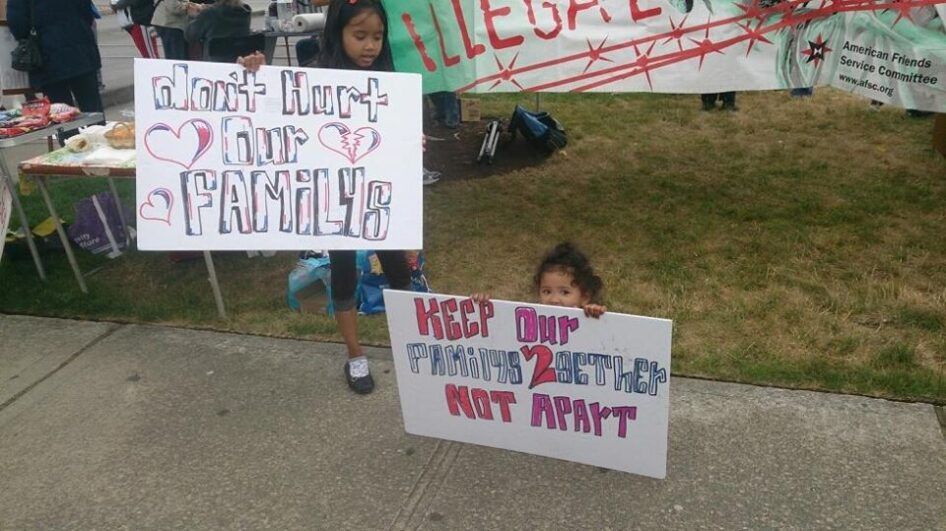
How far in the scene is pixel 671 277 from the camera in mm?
3867

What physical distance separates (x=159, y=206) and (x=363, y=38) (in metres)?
0.99

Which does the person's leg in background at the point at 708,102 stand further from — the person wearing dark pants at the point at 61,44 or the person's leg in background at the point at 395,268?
the person wearing dark pants at the point at 61,44

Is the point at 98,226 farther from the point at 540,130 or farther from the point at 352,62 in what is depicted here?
the point at 540,130

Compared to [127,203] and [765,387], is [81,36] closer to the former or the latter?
[127,203]

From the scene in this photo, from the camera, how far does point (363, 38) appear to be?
2.72 m

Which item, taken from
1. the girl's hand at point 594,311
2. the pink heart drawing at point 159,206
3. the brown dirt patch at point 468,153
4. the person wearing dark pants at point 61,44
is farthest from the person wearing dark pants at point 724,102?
the pink heart drawing at point 159,206

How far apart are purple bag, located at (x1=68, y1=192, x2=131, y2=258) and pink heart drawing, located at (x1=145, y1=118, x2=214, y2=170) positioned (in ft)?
6.64

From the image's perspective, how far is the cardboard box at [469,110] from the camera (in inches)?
276

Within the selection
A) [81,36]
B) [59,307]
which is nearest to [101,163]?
[59,307]

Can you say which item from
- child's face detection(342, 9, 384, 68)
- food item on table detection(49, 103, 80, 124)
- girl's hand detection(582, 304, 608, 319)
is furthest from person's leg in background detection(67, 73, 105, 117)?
girl's hand detection(582, 304, 608, 319)

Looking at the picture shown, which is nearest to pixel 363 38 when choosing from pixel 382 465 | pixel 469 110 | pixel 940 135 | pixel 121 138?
pixel 382 465

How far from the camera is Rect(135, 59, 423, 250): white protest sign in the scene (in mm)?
2650

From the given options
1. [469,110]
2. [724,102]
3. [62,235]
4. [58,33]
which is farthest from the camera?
[724,102]

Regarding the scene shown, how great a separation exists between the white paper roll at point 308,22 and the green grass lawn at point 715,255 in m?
1.85
